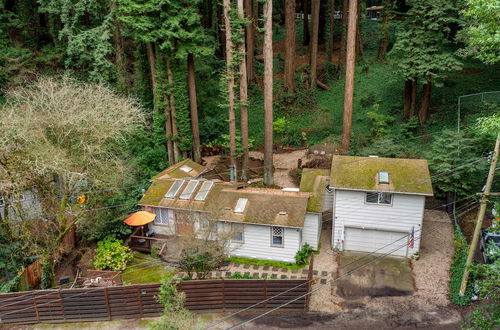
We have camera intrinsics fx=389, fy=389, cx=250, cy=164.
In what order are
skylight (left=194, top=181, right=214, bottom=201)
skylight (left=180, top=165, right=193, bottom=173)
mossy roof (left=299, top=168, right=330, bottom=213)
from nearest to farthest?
1. mossy roof (left=299, top=168, right=330, bottom=213)
2. skylight (left=194, top=181, right=214, bottom=201)
3. skylight (left=180, top=165, right=193, bottom=173)

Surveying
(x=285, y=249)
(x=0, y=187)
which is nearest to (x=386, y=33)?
(x=285, y=249)

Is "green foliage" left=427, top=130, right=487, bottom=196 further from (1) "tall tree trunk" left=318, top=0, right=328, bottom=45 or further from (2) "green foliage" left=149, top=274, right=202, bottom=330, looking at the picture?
(1) "tall tree trunk" left=318, top=0, right=328, bottom=45

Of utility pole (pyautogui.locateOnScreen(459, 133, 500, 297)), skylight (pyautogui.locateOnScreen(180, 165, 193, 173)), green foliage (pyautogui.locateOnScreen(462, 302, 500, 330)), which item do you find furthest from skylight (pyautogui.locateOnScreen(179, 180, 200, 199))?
green foliage (pyautogui.locateOnScreen(462, 302, 500, 330))

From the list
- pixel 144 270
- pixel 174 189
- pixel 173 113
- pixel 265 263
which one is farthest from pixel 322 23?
pixel 144 270

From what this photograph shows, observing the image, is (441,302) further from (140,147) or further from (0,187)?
(140,147)

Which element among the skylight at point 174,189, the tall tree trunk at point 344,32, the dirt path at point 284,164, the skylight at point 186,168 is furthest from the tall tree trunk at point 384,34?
the skylight at point 174,189

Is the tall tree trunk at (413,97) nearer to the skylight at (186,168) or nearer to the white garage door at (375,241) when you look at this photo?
the white garage door at (375,241)

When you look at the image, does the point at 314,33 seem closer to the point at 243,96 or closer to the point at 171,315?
the point at 243,96
